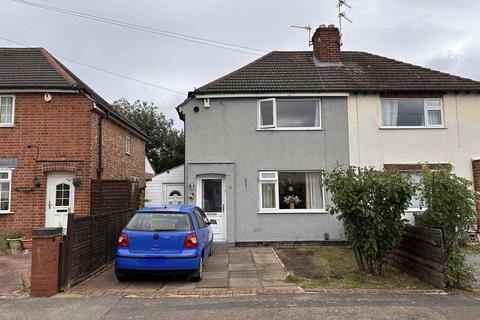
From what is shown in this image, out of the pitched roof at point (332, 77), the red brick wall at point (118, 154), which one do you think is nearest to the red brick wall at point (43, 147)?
the red brick wall at point (118, 154)

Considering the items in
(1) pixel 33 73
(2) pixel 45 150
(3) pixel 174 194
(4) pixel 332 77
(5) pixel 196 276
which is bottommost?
(5) pixel 196 276

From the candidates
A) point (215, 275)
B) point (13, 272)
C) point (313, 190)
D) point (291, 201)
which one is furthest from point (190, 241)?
point (313, 190)

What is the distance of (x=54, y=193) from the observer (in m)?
12.7

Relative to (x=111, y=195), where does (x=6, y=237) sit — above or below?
below

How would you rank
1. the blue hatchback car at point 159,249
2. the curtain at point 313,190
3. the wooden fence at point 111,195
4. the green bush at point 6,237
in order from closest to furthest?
the blue hatchback car at point 159,249
the green bush at point 6,237
the wooden fence at point 111,195
the curtain at point 313,190

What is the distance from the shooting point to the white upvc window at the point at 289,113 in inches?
518

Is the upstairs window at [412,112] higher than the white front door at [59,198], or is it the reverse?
the upstairs window at [412,112]

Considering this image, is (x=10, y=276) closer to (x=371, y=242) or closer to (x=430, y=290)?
(x=371, y=242)

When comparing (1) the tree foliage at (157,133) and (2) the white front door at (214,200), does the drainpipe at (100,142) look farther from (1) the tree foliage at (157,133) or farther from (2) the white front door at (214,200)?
(1) the tree foliage at (157,133)

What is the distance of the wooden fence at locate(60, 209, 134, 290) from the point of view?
736 cm

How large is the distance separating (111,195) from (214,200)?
3298mm

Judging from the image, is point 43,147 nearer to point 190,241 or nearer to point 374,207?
point 190,241

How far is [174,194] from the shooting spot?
52.5ft

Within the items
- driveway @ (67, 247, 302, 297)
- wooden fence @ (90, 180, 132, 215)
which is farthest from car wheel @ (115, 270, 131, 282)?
wooden fence @ (90, 180, 132, 215)
